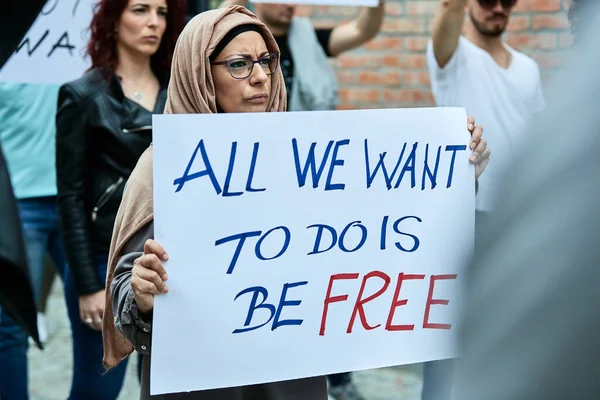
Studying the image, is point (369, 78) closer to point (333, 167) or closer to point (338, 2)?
point (338, 2)

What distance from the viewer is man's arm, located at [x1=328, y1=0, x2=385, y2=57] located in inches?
171

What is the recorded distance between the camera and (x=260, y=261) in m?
2.11

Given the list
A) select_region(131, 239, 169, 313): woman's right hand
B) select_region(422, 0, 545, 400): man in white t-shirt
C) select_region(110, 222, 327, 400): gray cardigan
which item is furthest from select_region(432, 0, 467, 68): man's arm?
select_region(131, 239, 169, 313): woman's right hand

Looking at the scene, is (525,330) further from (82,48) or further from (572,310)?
(82,48)

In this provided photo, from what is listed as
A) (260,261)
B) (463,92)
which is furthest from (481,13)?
(260,261)

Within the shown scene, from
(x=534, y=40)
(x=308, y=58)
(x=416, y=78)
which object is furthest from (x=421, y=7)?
(x=308, y=58)

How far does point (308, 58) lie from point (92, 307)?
1.64 metres

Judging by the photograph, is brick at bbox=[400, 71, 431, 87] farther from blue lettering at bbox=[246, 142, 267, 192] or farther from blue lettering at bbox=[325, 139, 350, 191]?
blue lettering at bbox=[246, 142, 267, 192]

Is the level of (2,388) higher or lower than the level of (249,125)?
lower

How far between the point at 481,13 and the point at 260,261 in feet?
7.17

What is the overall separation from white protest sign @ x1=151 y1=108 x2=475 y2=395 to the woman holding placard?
0.36 ft

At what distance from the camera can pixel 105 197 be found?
10.4ft

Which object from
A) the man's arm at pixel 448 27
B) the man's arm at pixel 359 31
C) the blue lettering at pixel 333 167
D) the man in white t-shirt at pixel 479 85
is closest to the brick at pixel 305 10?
the man's arm at pixel 359 31

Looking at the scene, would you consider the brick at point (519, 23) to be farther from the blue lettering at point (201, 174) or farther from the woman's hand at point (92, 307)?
the blue lettering at point (201, 174)
